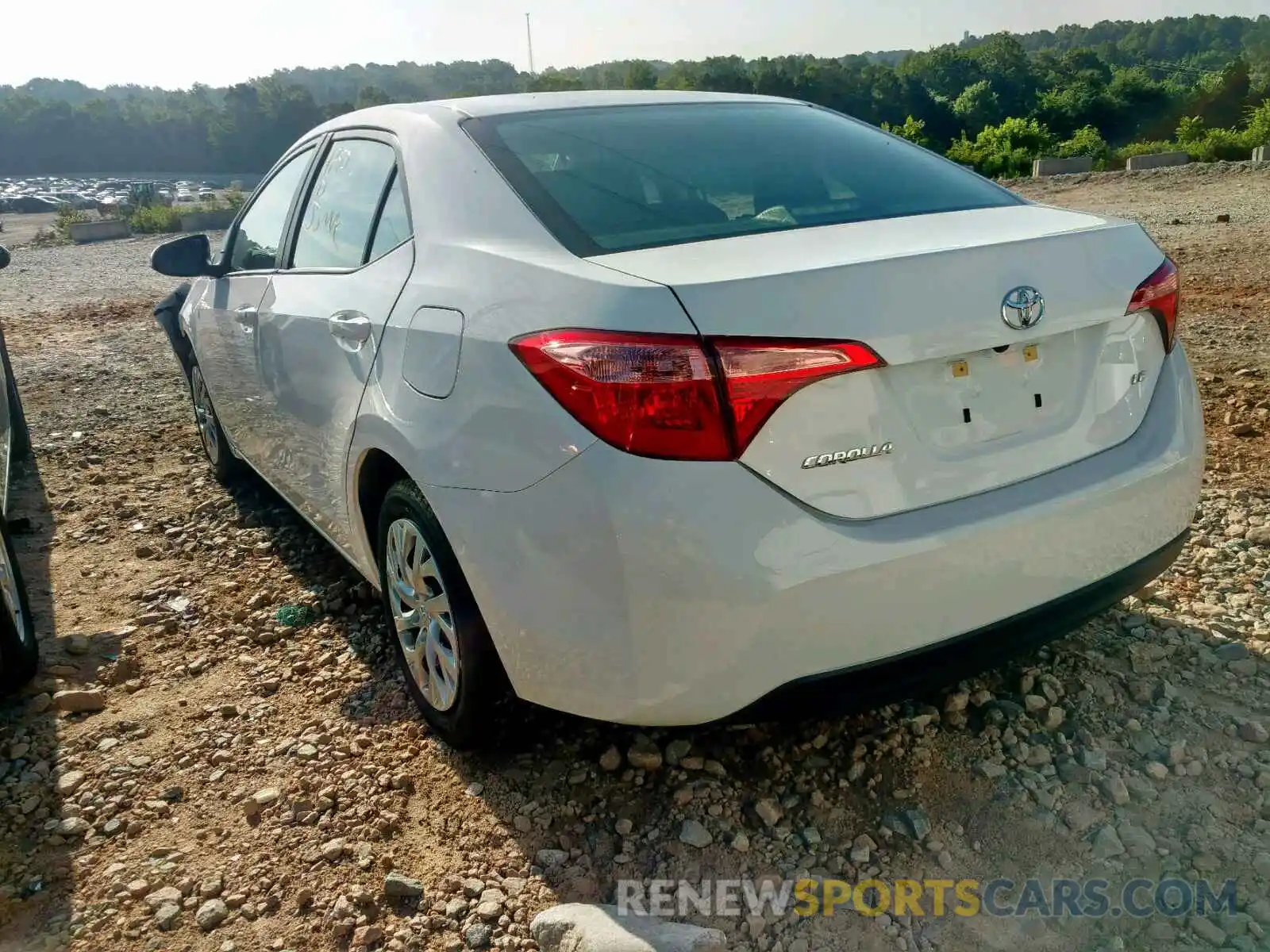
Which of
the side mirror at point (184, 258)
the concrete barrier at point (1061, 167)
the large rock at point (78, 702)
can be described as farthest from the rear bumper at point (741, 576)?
the concrete barrier at point (1061, 167)

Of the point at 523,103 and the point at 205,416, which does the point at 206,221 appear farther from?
the point at 523,103

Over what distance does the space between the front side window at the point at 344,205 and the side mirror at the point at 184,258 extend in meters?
0.84

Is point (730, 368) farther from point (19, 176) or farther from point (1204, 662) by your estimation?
point (19, 176)

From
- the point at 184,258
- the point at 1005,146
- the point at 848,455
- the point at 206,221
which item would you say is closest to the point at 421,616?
the point at 848,455

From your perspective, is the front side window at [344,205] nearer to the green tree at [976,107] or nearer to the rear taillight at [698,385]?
the rear taillight at [698,385]

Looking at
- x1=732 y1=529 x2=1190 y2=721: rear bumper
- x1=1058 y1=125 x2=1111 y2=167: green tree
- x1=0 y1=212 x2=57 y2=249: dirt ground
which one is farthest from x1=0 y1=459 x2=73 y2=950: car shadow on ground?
x1=1058 y1=125 x2=1111 y2=167: green tree

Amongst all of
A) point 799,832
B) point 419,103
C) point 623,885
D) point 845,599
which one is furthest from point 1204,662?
point 419,103

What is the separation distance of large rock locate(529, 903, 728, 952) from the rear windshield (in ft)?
4.53

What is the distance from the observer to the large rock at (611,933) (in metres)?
2.04

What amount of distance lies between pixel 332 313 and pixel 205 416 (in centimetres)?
269

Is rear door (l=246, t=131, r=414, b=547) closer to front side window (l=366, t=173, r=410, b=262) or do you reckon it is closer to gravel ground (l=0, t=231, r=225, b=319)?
front side window (l=366, t=173, r=410, b=262)

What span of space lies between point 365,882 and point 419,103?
219cm

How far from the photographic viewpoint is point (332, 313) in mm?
2924

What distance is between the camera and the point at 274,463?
3811mm
